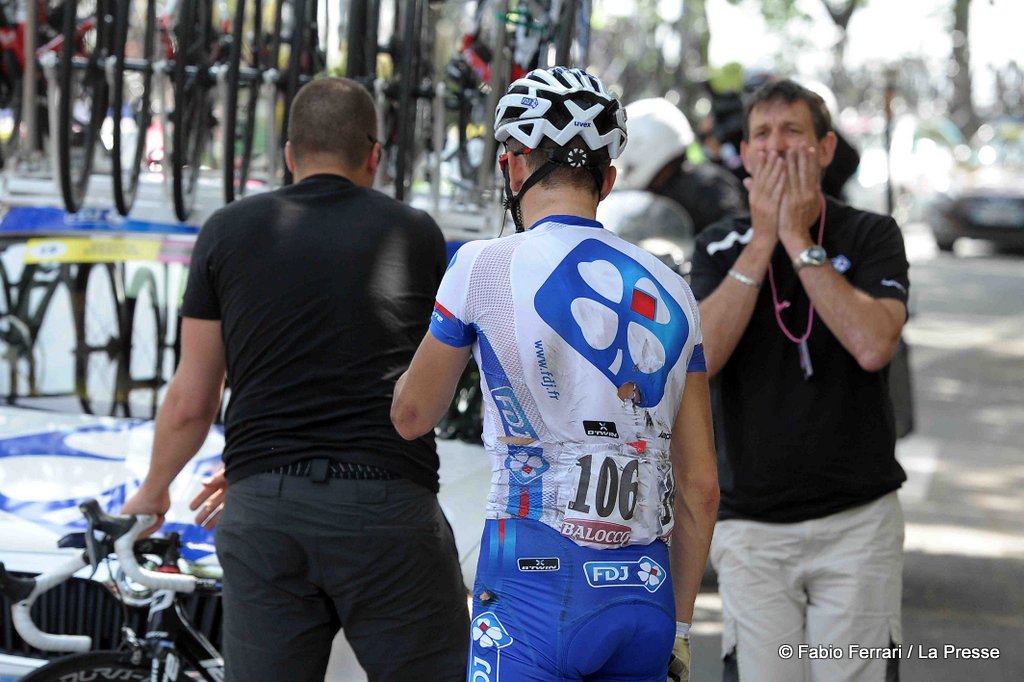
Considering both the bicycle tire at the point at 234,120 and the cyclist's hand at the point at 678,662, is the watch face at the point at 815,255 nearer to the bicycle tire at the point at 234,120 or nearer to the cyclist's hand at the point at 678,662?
the cyclist's hand at the point at 678,662

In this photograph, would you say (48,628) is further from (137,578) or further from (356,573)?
(356,573)

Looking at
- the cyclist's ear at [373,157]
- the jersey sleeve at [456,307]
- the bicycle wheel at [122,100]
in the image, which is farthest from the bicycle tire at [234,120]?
the jersey sleeve at [456,307]

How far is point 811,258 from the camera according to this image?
385 centimetres

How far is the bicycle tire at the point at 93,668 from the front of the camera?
12.4ft

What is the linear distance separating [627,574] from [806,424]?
1433 millimetres

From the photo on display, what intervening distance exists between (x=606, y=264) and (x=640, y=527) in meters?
0.48

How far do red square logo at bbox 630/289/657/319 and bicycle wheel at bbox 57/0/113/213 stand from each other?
316 cm

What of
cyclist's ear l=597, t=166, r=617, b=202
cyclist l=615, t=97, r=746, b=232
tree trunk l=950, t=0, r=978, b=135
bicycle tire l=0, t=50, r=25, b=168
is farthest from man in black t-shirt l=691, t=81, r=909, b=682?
tree trunk l=950, t=0, r=978, b=135

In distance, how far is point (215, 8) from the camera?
6758 millimetres

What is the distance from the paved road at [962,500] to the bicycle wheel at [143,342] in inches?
91.1

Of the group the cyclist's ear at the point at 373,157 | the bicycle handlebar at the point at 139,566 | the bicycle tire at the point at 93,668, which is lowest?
the bicycle tire at the point at 93,668

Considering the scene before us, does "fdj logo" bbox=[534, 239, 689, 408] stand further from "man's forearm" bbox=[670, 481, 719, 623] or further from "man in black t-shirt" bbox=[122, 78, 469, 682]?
"man in black t-shirt" bbox=[122, 78, 469, 682]

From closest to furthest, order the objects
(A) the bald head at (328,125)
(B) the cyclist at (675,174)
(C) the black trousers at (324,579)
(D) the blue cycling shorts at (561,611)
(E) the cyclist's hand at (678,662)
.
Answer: (D) the blue cycling shorts at (561,611)
(E) the cyclist's hand at (678,662)
(C) the black trousers at (324,579)
(A) the bald head at (328,125)
(B) the cyclist at (675,174)

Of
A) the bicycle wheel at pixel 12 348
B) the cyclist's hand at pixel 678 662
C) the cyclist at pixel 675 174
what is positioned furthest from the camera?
the cyclist at pixel 675 174
